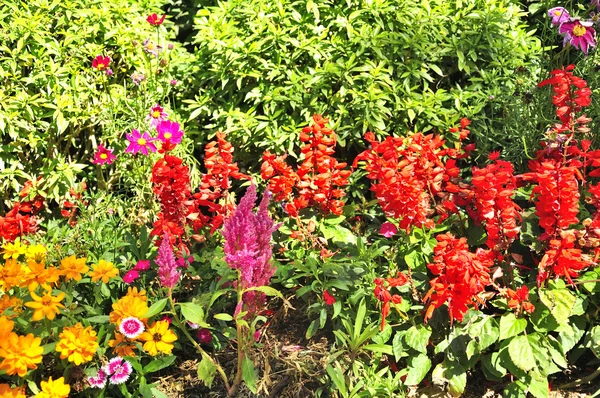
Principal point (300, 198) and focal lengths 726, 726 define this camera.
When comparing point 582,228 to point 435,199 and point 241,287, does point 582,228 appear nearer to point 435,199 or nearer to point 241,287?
point 435,199

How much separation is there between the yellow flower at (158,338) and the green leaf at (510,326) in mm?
1336

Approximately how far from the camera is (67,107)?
13.4 feet

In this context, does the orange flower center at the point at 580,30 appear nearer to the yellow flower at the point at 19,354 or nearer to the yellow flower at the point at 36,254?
the yellow flower at the point at 36,254

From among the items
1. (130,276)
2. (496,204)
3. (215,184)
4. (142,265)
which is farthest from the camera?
(215,184)

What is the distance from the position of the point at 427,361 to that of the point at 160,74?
7.87 feet

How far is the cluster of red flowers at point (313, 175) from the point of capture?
3412 mm

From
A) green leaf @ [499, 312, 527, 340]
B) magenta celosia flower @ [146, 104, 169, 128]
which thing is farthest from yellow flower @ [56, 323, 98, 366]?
green leaf @ [499, 312, 527, 340]

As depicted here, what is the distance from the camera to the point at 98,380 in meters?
2.88

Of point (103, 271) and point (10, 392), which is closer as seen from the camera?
point (10, 392)

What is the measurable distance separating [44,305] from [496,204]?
6.10 ft

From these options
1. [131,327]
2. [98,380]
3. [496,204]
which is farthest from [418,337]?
[98,380]

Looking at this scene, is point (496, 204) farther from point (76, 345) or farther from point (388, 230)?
point (76, 345)

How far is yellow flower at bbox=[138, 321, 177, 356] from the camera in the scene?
2885 mm

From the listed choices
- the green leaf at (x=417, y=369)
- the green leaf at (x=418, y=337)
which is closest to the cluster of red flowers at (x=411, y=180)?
Answer: the green leaf at (x=418, y=337)
